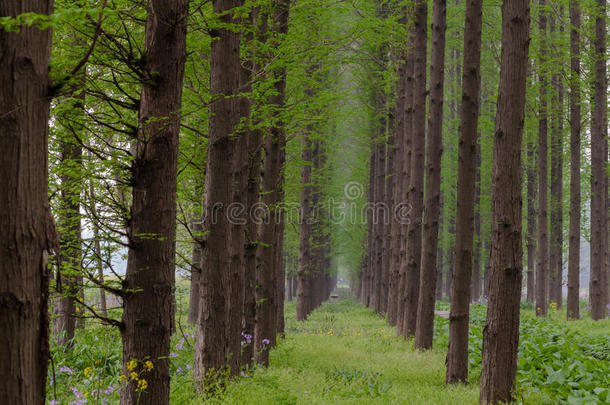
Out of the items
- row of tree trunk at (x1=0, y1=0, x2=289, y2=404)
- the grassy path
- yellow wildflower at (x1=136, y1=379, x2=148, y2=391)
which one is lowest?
the grassy path

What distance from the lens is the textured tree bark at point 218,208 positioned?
20.2 feet

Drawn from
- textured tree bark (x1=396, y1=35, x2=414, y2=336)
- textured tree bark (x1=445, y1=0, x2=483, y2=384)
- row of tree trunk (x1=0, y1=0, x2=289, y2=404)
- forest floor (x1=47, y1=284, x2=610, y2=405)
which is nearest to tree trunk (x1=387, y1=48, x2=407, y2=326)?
textured tree bark (x1=396, y1=35, x2=414, y2=336)

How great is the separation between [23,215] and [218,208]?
3964 mm

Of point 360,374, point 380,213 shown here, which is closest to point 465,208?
point 360,374

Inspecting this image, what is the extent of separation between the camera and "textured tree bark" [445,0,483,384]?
8.08 m

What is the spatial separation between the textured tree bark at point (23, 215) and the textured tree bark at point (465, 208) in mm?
7104

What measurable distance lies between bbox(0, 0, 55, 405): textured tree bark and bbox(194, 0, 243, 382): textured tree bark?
150 inches

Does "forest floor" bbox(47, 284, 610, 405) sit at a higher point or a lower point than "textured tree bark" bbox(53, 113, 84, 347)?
lower

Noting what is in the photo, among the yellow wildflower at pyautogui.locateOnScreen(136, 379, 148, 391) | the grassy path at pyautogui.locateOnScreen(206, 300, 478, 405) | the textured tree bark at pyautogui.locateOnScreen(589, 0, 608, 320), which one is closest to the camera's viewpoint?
the yellow wildflower at pyautogui.locateOnScreen(136, 379, 148, 391)

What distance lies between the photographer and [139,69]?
13.7ft

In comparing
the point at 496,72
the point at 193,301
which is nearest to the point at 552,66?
the point at 496,72

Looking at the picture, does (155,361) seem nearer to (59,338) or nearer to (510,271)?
(510,271)

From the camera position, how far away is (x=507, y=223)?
6.16 metres

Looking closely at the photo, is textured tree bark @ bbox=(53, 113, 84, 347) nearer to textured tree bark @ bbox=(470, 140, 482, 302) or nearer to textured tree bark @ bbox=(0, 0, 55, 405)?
textured tree bark @ bbox=(0, 0, 55, 405)
